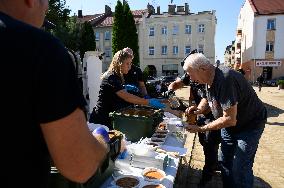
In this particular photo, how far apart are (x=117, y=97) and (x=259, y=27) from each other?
34170 millimetres

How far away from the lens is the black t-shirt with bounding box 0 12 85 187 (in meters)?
0.90

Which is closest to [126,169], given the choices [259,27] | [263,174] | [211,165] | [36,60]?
[36,60]

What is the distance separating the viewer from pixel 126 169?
8.05ft

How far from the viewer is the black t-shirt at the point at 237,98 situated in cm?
284

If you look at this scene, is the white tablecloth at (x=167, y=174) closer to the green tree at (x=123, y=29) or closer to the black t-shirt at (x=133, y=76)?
the black t-shirt at (x=133, y=76)

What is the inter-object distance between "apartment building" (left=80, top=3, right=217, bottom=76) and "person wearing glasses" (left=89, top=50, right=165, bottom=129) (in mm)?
34074

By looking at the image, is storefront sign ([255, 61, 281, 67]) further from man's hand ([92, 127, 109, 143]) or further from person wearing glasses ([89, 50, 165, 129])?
man's hand ([92, 127, 109, 143])

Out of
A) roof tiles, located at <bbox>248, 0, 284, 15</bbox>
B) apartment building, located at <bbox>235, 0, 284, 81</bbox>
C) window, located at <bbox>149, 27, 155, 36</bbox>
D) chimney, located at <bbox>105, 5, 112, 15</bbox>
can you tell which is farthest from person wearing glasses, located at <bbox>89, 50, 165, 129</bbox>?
chimney, located at <bbox>105, 5, 112, 15</bbox>

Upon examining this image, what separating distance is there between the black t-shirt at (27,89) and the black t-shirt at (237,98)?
2.08m

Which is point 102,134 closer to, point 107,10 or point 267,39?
point 267,39

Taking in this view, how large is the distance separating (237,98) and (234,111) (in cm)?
16

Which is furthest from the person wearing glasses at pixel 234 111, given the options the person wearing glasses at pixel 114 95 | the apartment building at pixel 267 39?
the apartment building at pixel 267 39

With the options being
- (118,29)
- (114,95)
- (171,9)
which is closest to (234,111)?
(114,95)

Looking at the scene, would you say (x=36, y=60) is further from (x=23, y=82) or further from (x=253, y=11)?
(x=253, y=11)
